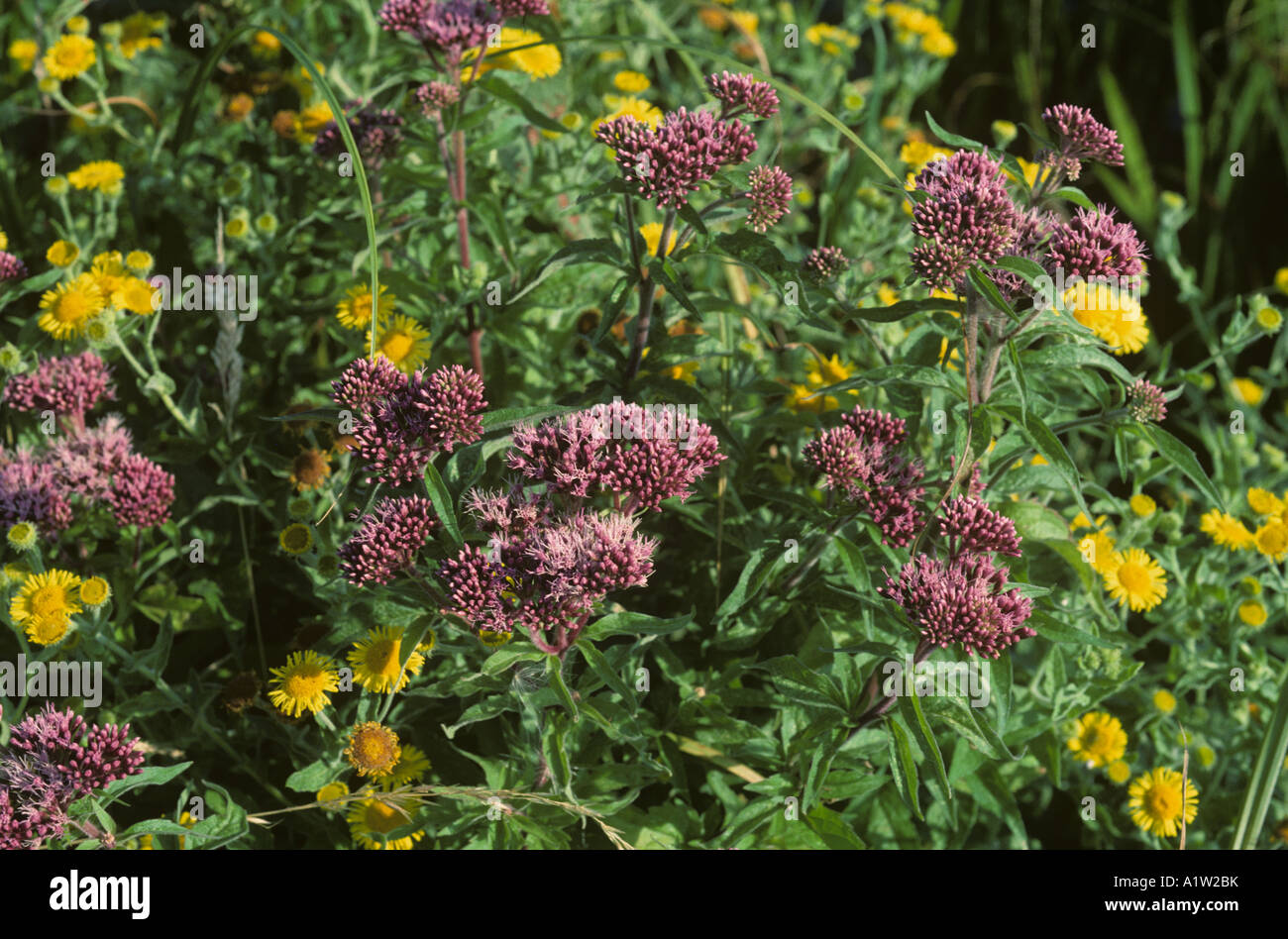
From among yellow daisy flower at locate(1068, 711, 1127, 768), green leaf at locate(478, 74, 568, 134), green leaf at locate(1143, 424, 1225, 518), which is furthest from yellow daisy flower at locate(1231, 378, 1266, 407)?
green leaf at locate(478, 74, 568, 134)

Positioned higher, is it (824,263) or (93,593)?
(824,263)

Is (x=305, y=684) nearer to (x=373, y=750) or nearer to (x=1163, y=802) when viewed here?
(x=373, y=750)

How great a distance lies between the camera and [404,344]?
2510 millimetres

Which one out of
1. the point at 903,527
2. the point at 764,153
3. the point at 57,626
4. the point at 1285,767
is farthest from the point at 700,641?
the point at 764,153

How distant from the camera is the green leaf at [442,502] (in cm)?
176

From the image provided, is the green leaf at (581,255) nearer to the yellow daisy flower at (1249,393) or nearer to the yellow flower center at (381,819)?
the yellow flower center at (381,819)

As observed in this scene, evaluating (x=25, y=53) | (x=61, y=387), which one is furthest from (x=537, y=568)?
(x=25, y=53)

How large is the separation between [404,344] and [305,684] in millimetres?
823

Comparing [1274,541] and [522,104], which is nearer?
[522,104]

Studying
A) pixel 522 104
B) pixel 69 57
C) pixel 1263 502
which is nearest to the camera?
pixel 522 104

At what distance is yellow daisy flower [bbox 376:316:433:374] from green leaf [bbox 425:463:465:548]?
0.77 m

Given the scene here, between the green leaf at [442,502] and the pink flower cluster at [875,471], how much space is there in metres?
0.65

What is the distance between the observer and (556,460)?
71.6 inches

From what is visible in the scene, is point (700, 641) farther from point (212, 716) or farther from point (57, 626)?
point (57, 626)
